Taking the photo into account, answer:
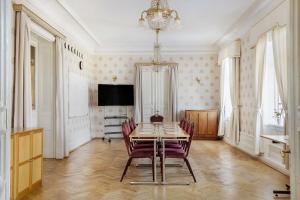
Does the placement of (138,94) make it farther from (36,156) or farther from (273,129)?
(36,156)

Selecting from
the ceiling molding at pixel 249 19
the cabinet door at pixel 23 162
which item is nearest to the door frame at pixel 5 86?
the cabinet door at pixel 23 162

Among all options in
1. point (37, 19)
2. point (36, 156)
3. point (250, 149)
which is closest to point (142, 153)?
point (36, 156)

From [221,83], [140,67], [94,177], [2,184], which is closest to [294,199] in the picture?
[2,184]

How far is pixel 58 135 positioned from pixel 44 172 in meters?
1.19

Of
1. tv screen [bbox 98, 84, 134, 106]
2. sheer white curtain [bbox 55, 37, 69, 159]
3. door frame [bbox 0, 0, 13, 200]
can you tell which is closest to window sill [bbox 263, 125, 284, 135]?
sheer white curtain [bbox 55, 37, 69, 159]

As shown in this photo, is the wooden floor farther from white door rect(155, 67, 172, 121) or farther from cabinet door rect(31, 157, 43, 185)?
white door rect(155, 67, 172, 121)

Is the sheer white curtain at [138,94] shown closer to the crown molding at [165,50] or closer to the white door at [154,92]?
the white door at [154,92]

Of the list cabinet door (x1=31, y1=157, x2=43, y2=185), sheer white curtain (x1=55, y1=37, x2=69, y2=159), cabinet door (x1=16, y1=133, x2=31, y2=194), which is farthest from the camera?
sheer white curtain (x1=55, y1=37, x2=69, y2=159)

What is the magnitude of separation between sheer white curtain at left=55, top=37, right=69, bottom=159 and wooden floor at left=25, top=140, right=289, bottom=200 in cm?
30

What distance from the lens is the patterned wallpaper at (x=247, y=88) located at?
6480 mm

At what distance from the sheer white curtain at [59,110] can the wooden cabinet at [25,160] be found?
1.81m

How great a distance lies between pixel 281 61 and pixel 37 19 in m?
4.28

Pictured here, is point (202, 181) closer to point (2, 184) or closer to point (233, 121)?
point (2, 184)

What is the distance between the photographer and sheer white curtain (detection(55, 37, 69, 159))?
608cm
